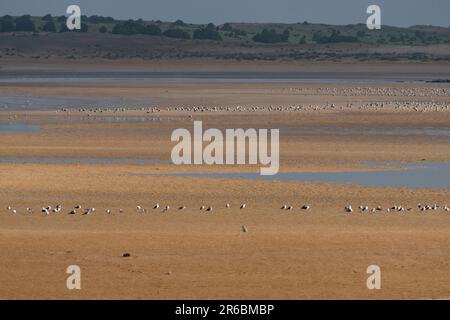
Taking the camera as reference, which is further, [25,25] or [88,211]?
[25,25]

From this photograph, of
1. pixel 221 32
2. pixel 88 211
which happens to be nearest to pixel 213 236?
pixel 88 211

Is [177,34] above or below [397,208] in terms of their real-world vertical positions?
above

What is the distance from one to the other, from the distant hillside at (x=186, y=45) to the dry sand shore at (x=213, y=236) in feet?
304

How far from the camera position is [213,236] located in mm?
16828

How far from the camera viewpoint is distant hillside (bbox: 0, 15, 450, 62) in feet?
403

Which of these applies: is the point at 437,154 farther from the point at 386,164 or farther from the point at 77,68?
the point at 77,68

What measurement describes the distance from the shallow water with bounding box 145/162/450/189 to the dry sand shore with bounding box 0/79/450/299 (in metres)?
0.72

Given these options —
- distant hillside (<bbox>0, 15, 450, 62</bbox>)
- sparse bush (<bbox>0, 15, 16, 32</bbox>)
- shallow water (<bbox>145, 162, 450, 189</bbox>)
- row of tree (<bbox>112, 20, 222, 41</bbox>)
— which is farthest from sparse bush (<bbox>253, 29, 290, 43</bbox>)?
shallow water (<bbox>145, 162, 450, 189</bbox>)

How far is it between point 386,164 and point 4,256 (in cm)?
1276

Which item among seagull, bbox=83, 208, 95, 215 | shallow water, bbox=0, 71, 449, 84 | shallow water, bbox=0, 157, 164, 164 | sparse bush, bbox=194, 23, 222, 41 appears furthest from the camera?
sparse bush, bbox=194, 23, 222, 41

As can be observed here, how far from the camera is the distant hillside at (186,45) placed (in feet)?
403

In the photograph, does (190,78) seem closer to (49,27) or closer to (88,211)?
(88,211)

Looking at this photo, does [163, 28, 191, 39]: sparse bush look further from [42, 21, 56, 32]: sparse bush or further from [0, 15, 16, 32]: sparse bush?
[0, 15, 16, 32]: sparse bush

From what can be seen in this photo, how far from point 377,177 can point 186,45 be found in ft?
382
